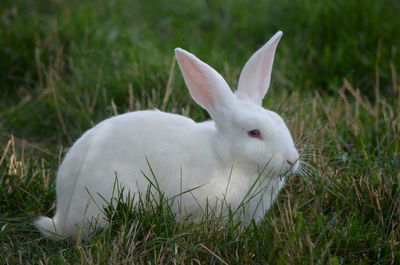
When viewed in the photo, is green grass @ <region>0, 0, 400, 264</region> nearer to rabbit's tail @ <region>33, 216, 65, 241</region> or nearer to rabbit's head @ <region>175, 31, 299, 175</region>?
rabbit's tail @ <region>33, 216, 65, 241</region>

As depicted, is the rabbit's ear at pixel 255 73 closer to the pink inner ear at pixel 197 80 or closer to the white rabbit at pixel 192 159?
the white rabbit at pixel 192 159

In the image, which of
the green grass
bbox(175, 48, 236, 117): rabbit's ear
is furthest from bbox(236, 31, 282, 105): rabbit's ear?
the green grass

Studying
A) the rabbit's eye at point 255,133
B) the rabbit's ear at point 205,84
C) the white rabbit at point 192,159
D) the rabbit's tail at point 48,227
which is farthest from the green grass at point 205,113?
the rabbit's ear at point 205,84

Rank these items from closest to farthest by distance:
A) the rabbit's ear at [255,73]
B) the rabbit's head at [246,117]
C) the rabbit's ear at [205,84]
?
the rabbit's head at [246,117] < the rabbit's ear at [205,84] < the rabbit's ear at [255,73]

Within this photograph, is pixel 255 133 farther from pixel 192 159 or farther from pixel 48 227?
pixel 48 227

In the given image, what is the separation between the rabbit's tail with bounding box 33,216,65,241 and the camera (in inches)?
143

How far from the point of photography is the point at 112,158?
A: 142 inches

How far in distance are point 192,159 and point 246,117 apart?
0.34 m

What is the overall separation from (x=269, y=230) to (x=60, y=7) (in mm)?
3907

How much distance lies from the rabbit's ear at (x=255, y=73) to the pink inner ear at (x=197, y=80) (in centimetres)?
17

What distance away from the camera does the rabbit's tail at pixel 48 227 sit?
3.62 m

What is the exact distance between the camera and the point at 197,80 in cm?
366

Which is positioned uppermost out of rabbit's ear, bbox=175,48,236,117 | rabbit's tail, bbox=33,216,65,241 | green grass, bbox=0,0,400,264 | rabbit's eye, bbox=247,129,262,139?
rabbit's ear, bbox=175,48,236,117

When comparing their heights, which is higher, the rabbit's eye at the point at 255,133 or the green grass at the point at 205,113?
the rabbit's eye at the point at 255,133
